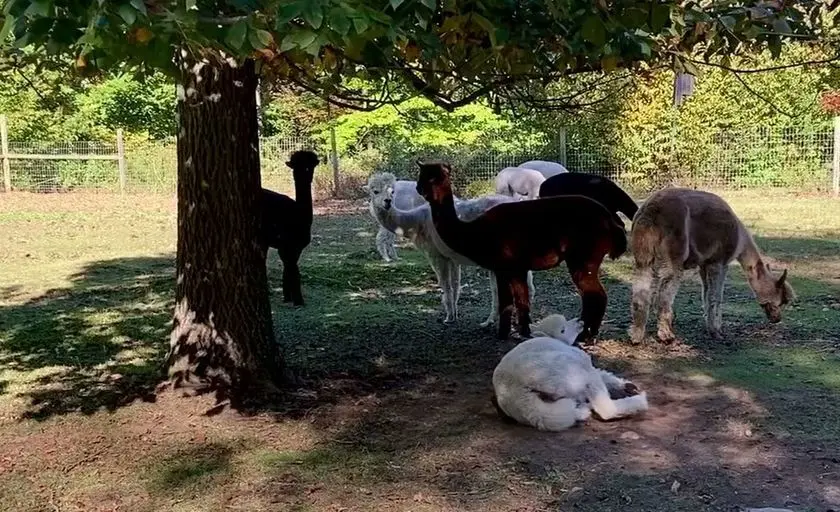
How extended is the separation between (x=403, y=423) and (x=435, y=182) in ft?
7.64

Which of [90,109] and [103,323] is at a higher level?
[90,109]

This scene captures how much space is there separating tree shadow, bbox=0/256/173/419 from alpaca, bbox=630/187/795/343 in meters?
3.45

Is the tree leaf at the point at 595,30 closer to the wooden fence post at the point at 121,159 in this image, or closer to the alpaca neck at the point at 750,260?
the alpaca neck at the point at 750,260

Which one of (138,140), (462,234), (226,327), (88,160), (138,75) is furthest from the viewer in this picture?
(138,140)

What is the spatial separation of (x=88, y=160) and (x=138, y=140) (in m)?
3.82

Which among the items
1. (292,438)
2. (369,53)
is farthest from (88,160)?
(369,53)

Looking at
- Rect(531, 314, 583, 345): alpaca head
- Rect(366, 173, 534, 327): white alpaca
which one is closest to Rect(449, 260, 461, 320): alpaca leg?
Rect(366, 173, 534, 327): white alpaca

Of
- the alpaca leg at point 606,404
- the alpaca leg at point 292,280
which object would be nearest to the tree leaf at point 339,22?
the alpaca leg at point 606,404

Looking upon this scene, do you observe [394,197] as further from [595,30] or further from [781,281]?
[595,30]

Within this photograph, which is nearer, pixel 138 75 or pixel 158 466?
pixel 138 75

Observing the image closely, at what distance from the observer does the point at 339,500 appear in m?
3.75

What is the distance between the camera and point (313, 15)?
2102 millimetres

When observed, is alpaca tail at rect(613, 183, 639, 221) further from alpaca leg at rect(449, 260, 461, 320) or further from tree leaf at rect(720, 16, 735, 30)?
tree leaf at rect(720, 16, 735, 30)

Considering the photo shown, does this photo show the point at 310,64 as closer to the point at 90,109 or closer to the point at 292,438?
the point at 292,438
